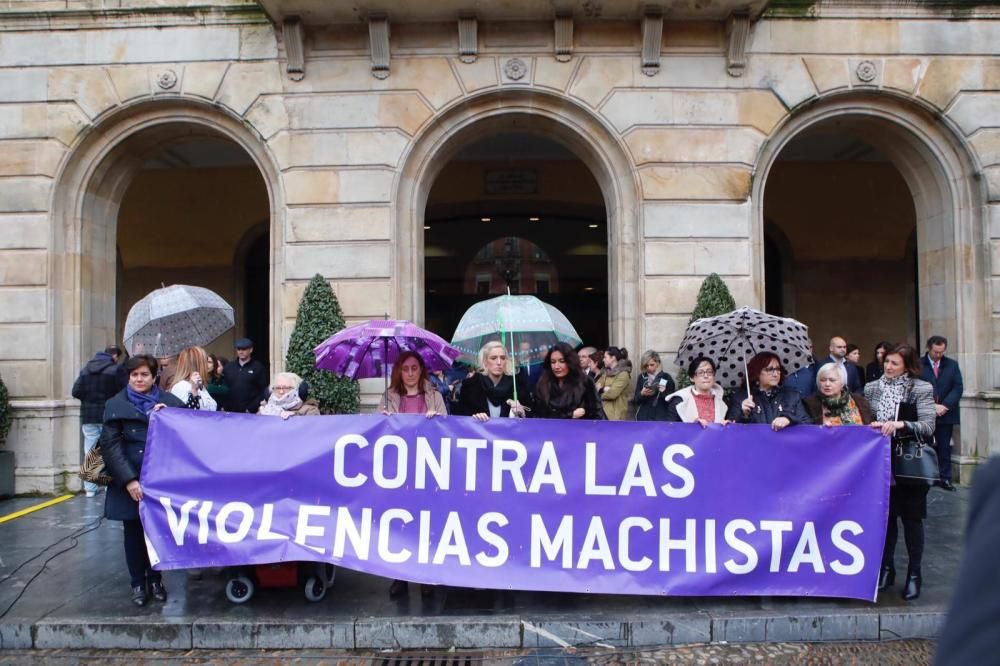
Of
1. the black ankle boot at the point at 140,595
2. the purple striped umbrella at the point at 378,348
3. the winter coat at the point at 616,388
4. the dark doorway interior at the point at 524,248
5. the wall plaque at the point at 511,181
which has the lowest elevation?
the black ankle boot at the point at 140,595

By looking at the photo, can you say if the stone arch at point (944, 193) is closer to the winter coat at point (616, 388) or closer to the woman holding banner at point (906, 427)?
the winter coat at point (616, 388)

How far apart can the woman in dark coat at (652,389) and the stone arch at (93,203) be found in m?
5.19

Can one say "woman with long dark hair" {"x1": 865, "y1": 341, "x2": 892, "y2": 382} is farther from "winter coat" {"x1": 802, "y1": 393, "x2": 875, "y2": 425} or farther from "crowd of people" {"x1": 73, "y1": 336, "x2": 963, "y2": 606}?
"winter coat" {"x1": 802, "y1": 393, "x2": 875, "y2": 425}

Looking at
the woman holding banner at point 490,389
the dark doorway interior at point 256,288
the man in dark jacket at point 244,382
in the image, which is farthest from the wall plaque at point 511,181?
the woman holding banner at point 490,389

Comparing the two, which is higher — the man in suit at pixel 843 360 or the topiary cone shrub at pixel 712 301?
the topiary cone shrub at pixel 712 301

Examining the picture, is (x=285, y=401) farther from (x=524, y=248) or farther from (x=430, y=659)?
(x=524, y=248)

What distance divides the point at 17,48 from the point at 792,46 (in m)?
11.4

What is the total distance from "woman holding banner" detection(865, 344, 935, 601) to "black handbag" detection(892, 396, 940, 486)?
39mm

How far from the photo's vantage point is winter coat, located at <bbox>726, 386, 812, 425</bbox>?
5.64m

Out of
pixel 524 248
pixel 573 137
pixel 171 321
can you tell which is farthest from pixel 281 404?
pixel 524 248

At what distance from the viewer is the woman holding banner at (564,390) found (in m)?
5.96

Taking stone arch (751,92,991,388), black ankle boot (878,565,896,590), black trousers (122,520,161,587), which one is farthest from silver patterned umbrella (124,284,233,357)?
stone arch (751,92,991,388)

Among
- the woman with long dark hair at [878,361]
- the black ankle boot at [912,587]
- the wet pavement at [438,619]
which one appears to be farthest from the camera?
the woman with long dark hair at [878,361]

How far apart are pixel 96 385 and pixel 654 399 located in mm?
7416
